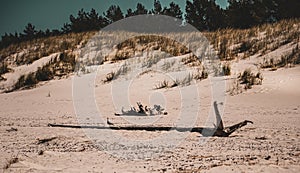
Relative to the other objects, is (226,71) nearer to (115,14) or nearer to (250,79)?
(250,79)

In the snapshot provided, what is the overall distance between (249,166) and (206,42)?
1080 centimetres

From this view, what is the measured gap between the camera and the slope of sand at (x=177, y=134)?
350 centimetres

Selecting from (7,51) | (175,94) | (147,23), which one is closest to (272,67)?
(175,94)

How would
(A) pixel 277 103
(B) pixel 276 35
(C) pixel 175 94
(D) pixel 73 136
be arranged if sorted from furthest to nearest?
1. (B) pixel 276 35
2. (C) pixel 175 94
3. (A) pixel 277 103
4. (D) pixel 73 136

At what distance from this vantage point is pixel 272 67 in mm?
9289

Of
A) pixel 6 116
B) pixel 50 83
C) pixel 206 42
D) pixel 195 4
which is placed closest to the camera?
pixel 6 116

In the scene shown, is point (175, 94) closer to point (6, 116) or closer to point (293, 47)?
point (6, 116)

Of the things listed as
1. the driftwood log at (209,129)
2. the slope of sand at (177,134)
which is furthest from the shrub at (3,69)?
the driftwood log at (209,129)

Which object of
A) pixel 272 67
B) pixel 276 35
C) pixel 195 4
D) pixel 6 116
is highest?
pixel 195 4

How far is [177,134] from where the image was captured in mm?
4750

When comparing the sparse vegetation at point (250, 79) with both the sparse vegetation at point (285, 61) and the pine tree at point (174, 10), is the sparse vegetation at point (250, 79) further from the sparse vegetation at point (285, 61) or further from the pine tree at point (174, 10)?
the pine tree at point (174, 10)

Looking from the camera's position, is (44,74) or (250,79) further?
(44,74)

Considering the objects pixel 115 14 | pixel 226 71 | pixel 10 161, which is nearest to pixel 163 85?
pixel 226 71

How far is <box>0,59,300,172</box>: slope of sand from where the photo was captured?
3.50 meters
